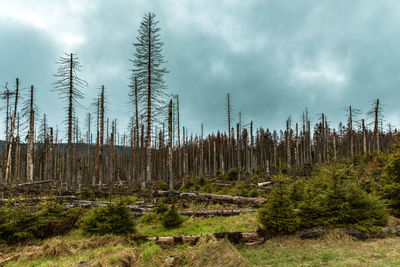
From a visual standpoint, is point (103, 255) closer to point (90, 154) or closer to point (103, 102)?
point (103, 102)

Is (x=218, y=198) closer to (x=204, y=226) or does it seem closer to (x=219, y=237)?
(x=204, y=226)

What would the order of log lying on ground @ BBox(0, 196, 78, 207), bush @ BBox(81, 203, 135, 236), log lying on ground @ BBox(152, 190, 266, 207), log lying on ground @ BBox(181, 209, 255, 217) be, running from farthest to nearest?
log lying on ground @ BBox(152, 190, 266, 207), log lying on ground @ BBox(181, 209, 255, 217), log lying on ground @ BBox(0, 196, 78, 207), bush @ BBox(81, 203, 135, 236)

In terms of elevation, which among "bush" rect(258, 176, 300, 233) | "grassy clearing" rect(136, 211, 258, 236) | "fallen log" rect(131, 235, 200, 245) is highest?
"bush" rect(258, 176, 300, 233)

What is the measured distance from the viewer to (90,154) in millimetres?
40188

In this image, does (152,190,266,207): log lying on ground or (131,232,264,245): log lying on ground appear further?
(152,190,266,207): log lying on ground

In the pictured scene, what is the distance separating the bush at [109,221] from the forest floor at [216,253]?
527mm

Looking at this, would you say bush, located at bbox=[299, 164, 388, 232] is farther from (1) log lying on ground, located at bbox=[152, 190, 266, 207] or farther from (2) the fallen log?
(1) log lying on ground, located at bbox=[152, 190, 266, 207]

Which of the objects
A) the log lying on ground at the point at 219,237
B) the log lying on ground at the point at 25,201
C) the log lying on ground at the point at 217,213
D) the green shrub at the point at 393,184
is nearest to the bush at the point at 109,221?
the log lying on ground at the point at 219,237

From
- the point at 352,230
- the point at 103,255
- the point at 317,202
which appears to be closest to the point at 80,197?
the point at 103,255

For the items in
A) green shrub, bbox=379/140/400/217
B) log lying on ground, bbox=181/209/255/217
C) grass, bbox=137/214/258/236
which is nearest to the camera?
grass, bbox=137/214/258/236

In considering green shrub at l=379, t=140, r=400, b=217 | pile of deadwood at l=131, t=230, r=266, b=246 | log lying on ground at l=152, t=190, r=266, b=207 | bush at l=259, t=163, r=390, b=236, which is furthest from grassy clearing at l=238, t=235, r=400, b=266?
log lying on ground at l=152, t=190, r=266, b=207

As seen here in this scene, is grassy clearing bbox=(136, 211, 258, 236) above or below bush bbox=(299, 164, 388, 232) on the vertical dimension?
below

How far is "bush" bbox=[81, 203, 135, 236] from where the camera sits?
755 centimetres

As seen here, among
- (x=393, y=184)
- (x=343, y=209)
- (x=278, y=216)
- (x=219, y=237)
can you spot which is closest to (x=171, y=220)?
(x=219, y=237)
